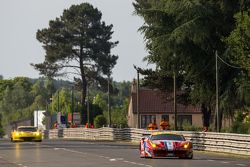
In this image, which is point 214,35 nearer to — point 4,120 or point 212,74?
point 212,74

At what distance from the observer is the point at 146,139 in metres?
34.7

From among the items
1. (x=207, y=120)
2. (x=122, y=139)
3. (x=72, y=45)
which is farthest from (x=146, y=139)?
(x=72, y=45)

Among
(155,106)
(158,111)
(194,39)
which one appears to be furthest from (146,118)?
(194,39)

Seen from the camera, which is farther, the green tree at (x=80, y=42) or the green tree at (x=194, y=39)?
the green tree at (x=80, y=42)

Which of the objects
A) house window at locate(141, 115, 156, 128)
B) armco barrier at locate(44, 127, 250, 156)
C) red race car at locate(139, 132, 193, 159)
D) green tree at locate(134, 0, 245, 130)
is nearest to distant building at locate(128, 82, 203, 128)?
house window at locate(141, 115, 156, 128)

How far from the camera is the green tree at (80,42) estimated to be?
112 metres

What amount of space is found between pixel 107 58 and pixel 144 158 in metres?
80.2

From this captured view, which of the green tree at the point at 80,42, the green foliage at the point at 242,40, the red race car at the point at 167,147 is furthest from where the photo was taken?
the green tree at the point at 80,42

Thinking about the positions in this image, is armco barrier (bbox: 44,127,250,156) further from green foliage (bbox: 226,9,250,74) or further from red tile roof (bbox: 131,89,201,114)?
red tile roof (bbox: 131,89,201,114)

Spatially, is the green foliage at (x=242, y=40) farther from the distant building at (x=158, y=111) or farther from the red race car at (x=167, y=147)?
the distant building at (x=158, y=111)

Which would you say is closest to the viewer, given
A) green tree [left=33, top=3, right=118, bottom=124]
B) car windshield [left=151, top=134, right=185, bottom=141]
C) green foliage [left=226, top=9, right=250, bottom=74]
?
car windshield [left=151, top=134, right=185, bottom=141]

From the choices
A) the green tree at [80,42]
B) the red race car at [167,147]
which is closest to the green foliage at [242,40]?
the red race car at [167,147]

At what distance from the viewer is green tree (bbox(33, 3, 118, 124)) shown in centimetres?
11206

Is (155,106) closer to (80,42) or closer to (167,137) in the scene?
(80,42)
